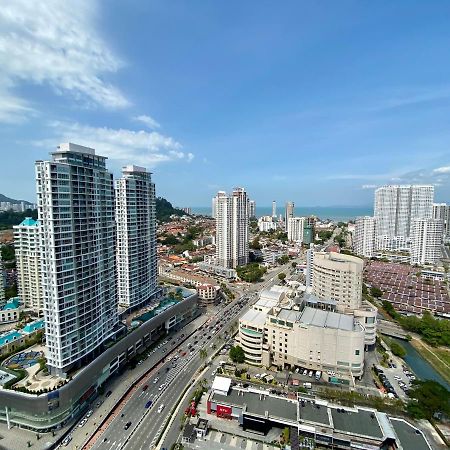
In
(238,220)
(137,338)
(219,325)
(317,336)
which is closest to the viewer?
(317,336)

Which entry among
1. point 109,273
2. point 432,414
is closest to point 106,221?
point 109,273

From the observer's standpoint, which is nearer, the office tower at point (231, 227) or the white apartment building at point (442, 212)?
the office tower at point (231, 227)

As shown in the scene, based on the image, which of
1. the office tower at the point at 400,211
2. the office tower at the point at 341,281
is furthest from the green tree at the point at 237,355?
the office tower at the point at 400,211

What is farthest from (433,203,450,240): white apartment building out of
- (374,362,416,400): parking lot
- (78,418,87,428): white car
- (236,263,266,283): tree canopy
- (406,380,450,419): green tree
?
(78,418,87,428): white car

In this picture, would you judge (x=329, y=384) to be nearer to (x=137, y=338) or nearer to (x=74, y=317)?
(x=137, y=338)

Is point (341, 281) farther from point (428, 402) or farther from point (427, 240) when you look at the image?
point (427, 240)

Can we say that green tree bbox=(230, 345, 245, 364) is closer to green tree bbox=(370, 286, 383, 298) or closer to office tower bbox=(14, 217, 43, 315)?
office tower bbox=(14, 217, 43, 315)

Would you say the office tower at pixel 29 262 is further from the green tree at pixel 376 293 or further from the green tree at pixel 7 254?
the green tree at pixel 376 293
